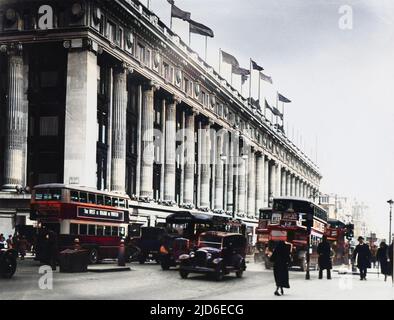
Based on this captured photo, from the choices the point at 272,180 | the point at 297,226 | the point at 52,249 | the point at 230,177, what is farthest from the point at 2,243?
the point at 272,180

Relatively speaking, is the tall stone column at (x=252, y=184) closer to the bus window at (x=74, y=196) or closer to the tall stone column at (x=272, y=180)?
the tall stone column at (x=272, y=180)

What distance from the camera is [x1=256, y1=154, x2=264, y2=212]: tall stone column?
26008mm

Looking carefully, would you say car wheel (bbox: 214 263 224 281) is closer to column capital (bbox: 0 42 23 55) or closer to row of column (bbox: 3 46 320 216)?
row of column (bbox: 3 46 320 216)

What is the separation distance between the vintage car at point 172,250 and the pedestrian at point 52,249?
19.4 feet

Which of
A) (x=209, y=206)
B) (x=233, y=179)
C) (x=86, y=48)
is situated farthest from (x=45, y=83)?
(x=209, y=206)

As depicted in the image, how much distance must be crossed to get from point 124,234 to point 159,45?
12711 mm

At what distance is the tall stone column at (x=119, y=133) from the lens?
3738 centimetres

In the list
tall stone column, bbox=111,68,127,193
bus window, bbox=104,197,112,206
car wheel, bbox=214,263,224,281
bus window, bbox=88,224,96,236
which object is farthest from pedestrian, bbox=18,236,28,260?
tall stone column, bbox=111,68,127,193

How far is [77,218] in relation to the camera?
24594mm

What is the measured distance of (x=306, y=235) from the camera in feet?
72.6

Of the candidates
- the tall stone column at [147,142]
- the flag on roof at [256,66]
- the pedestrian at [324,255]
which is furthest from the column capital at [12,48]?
the tall stone column at [147,142]

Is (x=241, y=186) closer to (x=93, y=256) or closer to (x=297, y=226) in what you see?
(x=297, y=226)

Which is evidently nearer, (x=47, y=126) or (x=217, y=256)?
(x=217, y=256)

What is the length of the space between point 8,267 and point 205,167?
33.0 feet
